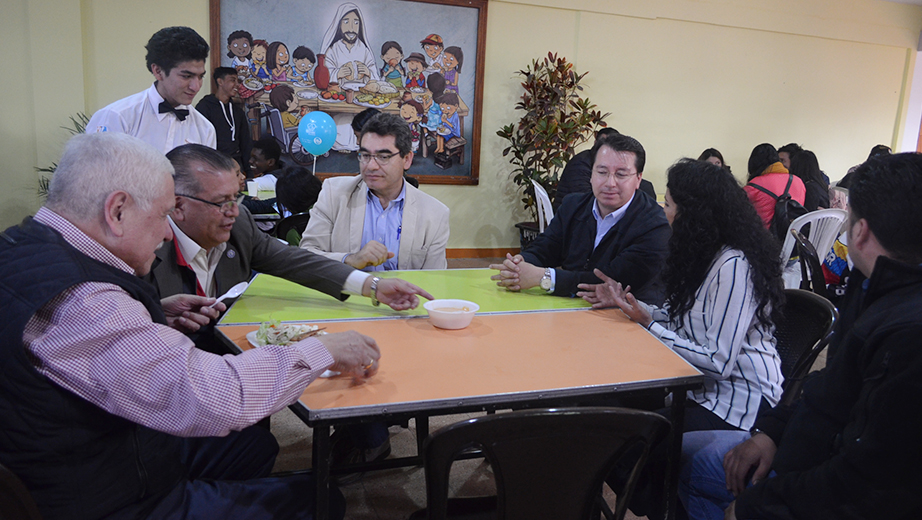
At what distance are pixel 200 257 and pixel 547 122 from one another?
177 inches

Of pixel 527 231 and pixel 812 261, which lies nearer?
pixel 812 261

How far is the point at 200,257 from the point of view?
1956 millimetres

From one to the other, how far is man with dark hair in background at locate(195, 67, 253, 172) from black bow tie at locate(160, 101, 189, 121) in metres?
1.77

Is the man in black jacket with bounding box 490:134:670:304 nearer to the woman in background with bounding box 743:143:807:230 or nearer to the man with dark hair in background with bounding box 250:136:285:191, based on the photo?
the woman in background with bounding box 743:143:807:230

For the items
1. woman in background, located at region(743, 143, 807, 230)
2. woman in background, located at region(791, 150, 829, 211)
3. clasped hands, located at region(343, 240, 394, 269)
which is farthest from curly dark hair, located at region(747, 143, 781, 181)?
clasped hands, located at region(343, 240, 394, 269)

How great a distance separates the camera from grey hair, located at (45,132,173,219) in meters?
1.06

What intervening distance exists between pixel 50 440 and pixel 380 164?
5.97ft

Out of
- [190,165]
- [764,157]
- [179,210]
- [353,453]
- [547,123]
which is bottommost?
[353,453]

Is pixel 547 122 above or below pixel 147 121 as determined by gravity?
above

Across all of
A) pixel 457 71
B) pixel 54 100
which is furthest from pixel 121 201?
pixel 457 71

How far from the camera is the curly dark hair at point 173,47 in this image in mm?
2939

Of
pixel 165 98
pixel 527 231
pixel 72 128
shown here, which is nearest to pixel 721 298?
pixel 165 98

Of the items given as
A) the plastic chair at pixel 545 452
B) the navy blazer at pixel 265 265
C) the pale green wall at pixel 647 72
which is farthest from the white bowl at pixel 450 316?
the pale green wall at pixel 647 72

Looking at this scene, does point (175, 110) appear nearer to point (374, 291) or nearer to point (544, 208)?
point (374, 291)
